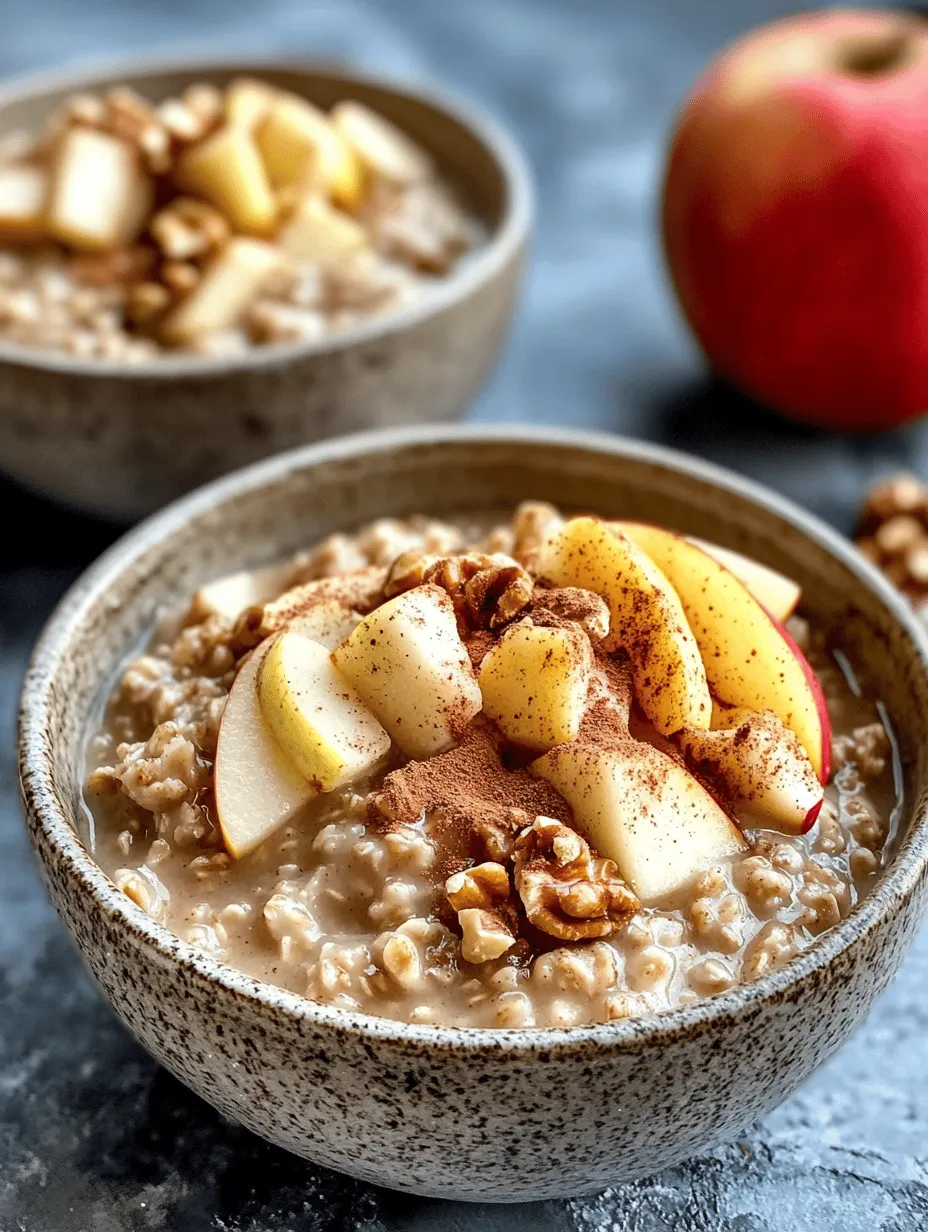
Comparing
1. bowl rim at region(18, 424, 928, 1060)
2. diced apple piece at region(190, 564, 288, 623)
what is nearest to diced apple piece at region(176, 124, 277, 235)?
bowl rim at region(18, 424, 928, 1060)

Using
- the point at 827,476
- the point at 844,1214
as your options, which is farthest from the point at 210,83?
the point at 844,1214

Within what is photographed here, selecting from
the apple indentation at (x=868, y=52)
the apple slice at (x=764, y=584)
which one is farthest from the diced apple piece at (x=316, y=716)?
the apple indentation at (x=868, y=52)

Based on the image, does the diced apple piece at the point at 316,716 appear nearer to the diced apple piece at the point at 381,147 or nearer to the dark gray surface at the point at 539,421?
the dark gray surface at the point at 539,421

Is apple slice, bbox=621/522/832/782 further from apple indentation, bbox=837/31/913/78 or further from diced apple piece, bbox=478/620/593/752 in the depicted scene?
apple indentation, bbox=837/31/913/78

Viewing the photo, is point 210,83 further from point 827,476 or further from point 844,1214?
point 844,1214

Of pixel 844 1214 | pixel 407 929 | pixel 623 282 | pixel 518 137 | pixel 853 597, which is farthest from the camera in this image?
pixel 518 137

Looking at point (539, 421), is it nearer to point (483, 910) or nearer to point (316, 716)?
point (316, 716)

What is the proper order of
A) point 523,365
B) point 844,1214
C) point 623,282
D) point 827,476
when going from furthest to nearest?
point 623,282, point 523,365, point 827,476, point 844,1214
